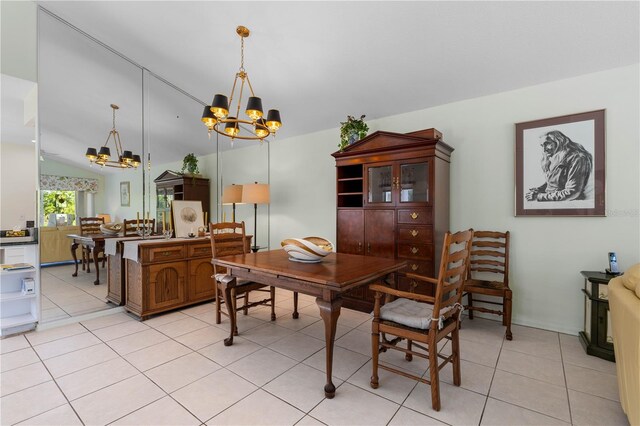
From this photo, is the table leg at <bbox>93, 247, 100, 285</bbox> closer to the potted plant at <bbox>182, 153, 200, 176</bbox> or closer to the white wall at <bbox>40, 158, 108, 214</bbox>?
the white wall at <bbox>40, 158, 108, 214</bbox>

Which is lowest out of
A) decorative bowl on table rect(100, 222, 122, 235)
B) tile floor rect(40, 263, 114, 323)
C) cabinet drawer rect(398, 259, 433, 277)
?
tile floor rect(40, 263, 114, 323)

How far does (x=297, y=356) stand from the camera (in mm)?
2338

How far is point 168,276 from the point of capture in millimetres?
3295

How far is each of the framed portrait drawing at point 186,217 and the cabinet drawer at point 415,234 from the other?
2772mm

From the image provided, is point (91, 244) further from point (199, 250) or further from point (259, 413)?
point (259, 413)

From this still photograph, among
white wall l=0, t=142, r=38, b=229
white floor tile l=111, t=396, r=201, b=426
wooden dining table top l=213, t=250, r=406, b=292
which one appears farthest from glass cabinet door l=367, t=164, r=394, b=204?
white wall l=0, t=142, r=38, b=229

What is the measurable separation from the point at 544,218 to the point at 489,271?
2.48 ft

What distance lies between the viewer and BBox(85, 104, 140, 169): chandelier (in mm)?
3379

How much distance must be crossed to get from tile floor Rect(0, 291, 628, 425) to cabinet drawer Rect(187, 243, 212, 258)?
933 mm

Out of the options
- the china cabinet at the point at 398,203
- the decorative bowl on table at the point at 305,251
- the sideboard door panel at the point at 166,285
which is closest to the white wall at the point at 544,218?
the china cabinet at the point at 398,203

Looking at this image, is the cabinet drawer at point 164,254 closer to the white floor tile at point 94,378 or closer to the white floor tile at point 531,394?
the white floor tile at point 94,378

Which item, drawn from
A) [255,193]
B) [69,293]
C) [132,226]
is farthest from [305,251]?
[69,293]

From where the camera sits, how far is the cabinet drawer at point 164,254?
3.12 meters

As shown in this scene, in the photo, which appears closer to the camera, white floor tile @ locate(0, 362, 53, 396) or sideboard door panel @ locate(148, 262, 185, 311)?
white floor tile @ locate(0, 362, 53, 396)
